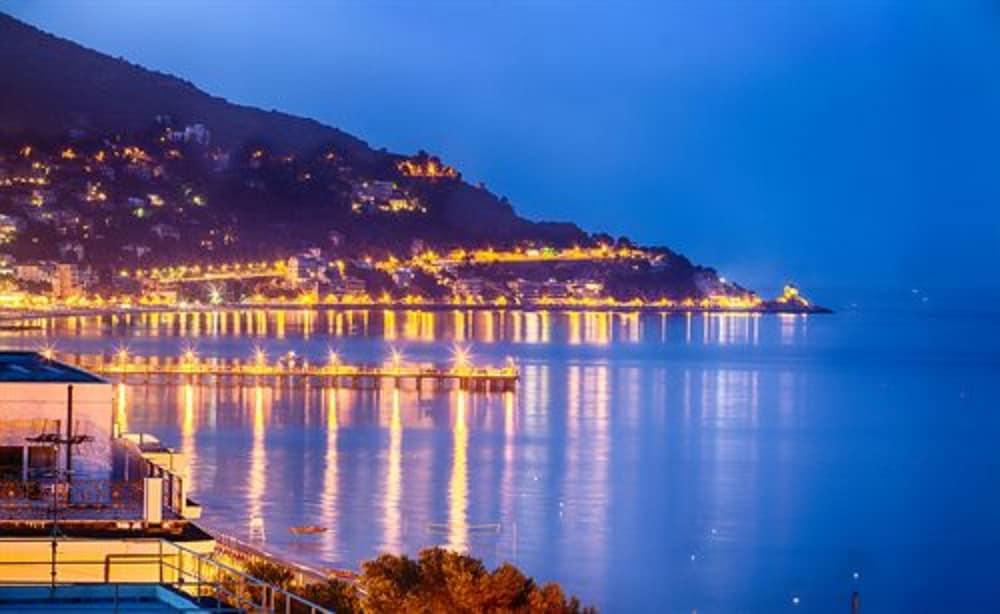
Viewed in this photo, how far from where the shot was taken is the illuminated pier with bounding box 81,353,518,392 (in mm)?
48156

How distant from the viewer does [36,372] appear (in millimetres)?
10281

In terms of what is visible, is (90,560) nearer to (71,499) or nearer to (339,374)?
(71,499)

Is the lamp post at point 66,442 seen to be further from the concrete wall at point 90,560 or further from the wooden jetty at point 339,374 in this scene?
the wooden jetty at point 339,374

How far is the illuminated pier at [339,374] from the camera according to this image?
48.2 m

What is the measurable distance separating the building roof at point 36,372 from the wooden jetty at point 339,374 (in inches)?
1418

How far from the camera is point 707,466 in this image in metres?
31.6

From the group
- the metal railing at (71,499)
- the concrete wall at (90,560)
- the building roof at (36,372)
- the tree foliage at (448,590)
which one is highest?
the building roof at (36,372)

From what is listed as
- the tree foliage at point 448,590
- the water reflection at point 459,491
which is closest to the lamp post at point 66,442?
the tree foliage at point 448,590

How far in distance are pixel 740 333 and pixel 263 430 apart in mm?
68048

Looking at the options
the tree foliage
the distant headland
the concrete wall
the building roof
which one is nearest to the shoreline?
the distant headland

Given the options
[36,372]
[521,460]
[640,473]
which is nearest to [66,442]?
[36,372]

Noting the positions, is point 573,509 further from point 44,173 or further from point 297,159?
point 297,159

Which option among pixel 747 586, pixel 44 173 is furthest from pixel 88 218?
pixel 747 586

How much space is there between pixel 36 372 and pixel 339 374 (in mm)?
39162
